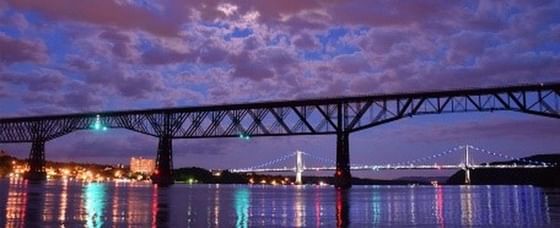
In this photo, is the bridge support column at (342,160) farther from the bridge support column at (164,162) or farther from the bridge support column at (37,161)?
the bridge support column at (37,161)

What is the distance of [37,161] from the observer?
440 feet

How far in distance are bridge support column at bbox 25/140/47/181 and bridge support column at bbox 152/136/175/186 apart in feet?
110

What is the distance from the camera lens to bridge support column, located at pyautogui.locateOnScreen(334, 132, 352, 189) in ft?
287

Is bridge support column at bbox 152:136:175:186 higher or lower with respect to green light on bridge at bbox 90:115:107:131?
lower

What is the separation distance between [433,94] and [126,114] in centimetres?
5610

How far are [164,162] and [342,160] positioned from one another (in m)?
33.3

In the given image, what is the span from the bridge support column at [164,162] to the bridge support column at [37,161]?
33398 millimetres

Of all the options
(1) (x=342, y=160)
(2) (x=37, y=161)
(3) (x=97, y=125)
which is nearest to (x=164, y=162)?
(3) (x=97, y=125)

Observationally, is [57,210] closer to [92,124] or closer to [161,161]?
[161,161]

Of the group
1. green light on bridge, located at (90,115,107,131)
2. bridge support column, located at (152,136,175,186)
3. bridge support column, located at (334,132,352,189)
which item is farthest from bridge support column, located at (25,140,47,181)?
bridge support column, located at (334,132,352,189)

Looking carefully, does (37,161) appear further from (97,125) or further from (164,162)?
(164,162)

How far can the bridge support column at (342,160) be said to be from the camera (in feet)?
287

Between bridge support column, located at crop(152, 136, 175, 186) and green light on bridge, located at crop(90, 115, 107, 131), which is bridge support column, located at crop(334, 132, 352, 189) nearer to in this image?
bridge support column, located at crop(152, 136, 175, 186)

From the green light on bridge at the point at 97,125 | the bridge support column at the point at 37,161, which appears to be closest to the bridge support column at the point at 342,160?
the green light on bridge at the point at 97,125
